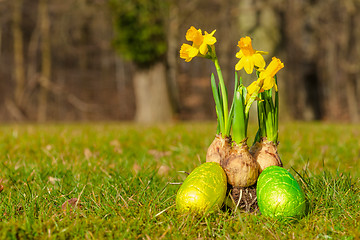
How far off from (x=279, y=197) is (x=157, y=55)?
28.1 feet

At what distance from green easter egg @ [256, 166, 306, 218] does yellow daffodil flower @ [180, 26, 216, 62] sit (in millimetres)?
750

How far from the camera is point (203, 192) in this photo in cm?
163

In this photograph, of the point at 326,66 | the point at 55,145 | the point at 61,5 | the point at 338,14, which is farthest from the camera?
the point at 326,66

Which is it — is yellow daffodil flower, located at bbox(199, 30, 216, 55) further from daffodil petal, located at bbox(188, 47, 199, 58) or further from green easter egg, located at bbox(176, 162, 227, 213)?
green easter egg, located at bbox(176, 162, 227, 213)

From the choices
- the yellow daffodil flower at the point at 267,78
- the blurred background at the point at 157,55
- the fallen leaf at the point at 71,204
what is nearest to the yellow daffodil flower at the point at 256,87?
the yellow daffodil flower at the point at 267,78

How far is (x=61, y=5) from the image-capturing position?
589 inches

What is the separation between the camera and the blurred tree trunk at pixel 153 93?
32.7ft

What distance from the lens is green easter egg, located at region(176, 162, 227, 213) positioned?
163 centimetres

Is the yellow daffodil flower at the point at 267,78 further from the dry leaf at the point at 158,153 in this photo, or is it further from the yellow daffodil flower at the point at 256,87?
the dry leaf at the point at 158,153

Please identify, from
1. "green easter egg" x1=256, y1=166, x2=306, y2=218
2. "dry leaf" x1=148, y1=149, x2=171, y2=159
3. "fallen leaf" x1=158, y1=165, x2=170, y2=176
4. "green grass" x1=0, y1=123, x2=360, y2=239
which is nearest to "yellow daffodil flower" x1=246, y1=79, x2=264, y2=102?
"green easter egg" x1=256, y1=166, x2=306, y2=218

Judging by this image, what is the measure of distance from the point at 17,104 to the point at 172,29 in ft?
26.0

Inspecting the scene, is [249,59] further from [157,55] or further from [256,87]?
[157,55]

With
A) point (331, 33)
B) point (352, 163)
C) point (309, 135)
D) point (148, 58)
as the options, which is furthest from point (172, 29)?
point (352, 163)

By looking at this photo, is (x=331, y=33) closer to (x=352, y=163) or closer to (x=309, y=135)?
(x=309, y=135)
